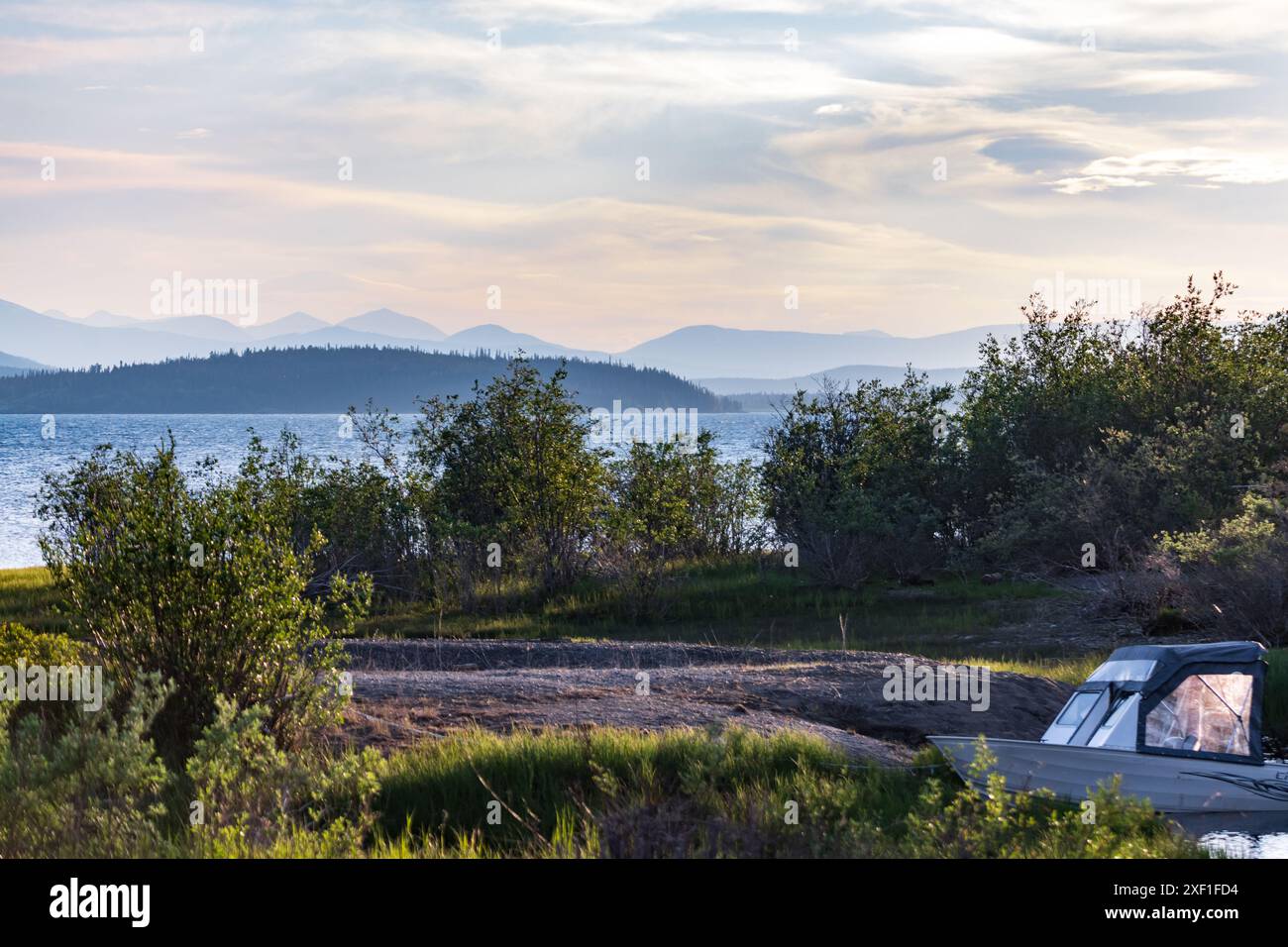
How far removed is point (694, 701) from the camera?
12.0 meters

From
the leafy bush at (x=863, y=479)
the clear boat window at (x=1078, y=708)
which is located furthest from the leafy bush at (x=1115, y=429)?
the clear boat window at (x=1078, y=708)

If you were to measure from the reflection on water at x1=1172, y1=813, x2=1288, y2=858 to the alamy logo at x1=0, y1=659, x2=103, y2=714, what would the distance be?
9.20 meters

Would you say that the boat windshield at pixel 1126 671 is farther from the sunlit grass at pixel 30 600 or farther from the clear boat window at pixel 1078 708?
the sunlit grass at pixel 30 600

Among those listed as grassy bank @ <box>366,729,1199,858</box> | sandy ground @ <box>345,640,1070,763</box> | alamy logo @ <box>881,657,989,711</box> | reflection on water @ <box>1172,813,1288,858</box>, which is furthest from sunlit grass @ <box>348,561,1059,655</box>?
grassy bank @ <box>366,729,1199,858</box>

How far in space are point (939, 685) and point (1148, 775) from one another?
306 centimetres

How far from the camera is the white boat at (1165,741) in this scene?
991 cm

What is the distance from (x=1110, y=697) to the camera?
10.9m

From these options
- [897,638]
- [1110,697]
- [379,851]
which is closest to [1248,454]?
[897,638]

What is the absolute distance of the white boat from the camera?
991 cm

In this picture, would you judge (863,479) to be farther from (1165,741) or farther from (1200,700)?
(1165,741)

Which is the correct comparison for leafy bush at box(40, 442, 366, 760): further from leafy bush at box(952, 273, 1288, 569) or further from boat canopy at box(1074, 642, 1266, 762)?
leafy bush at box(952, 273, 1288, 569)

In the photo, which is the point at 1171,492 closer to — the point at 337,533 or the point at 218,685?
the point at 337,533

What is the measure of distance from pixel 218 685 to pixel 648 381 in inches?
6386

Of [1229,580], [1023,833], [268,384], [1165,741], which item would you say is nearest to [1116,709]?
[1165,741]
